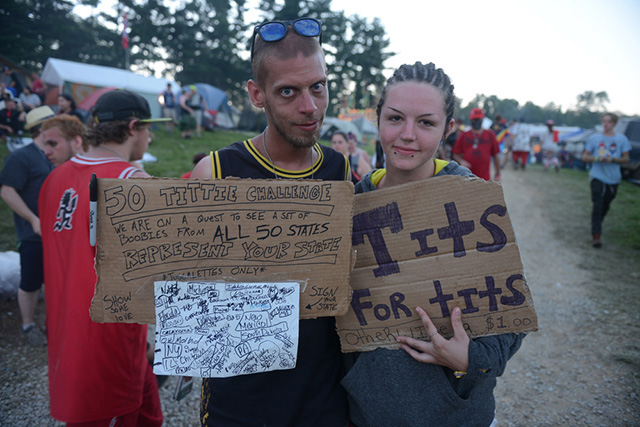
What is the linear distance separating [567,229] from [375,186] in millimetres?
9487

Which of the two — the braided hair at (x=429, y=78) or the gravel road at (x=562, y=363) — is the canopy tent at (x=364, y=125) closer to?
the gravel road at (x=562, y=363)

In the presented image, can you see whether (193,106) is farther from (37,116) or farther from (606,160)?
(606,160)

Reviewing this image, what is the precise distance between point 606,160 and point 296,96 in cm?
794

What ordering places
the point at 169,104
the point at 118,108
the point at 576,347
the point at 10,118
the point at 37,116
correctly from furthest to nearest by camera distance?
the point at 169,104 < the point at 10,118 < the point at 37,116 < the point at 576,347 < the point at 118,108

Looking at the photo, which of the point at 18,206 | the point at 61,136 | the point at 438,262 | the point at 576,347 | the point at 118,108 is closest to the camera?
the point at 438,262

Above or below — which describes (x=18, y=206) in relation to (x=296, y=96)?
below

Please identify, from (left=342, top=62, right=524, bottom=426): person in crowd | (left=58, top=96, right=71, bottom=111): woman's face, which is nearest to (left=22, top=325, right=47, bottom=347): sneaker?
(left=342, top=62, right=524, bottom=426): person in crowd

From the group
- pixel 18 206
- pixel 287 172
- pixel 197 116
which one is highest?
pixel 197 116

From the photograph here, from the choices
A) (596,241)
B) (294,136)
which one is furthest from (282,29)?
(596,241)

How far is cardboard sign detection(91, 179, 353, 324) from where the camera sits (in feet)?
4.15

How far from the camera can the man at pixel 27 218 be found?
3850 mm

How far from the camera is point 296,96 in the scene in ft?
5.23

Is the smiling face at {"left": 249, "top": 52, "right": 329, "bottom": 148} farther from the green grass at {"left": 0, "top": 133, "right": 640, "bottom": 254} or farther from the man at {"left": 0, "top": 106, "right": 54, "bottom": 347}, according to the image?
the green grass at {"left": 0, "top": 133, "right": 640, "bottom": 254}

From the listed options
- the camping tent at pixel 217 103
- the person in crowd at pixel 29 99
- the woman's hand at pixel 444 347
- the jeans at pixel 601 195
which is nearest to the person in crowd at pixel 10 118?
the person in crowd at pixel 29 99
